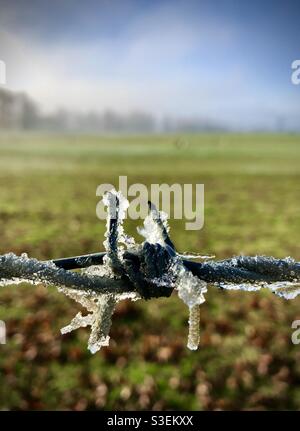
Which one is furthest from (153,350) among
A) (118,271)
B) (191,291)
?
(191,291)

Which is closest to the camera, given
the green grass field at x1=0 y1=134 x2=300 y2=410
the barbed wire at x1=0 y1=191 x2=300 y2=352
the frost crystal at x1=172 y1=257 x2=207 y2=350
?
the frost crystal at x1=172 y1=257 x2=207 y2=350

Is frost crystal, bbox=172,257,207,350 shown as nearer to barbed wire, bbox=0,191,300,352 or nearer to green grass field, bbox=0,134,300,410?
barbed wire, bbox=0,191,300,352

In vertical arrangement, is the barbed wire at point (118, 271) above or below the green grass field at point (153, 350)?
above

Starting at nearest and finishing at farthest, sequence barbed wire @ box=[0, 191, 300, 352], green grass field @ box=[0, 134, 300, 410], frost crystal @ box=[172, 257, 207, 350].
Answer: frost crystal @ box=[172, 257, 207, 350]
barbed wire @ box=[0, 191, 300, 352]
green grass field @ box=[0, 134, 300, 410]

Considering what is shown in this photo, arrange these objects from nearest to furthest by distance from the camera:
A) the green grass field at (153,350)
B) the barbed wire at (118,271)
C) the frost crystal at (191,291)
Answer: the frost crystal at (191,291) → the barbed wire at (118,271) → the green grass field at (153,350)

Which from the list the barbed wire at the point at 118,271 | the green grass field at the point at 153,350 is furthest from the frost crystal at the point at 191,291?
the green grass field at the point at 153,350

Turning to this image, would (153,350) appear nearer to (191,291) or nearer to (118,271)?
(118,271)

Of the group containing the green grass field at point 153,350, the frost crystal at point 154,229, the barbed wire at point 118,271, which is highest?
the frost crystal at point 154,229

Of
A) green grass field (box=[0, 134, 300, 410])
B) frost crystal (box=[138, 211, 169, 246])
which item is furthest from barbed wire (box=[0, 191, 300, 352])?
green grass field (box=[0, 134, 300, 410])

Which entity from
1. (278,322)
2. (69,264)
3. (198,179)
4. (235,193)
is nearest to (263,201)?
(235,193)

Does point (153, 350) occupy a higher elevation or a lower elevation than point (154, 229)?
lower

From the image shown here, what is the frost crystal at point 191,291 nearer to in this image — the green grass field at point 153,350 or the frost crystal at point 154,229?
the frost crystal at point 154,229

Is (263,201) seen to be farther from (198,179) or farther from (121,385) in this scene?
(121,385)
